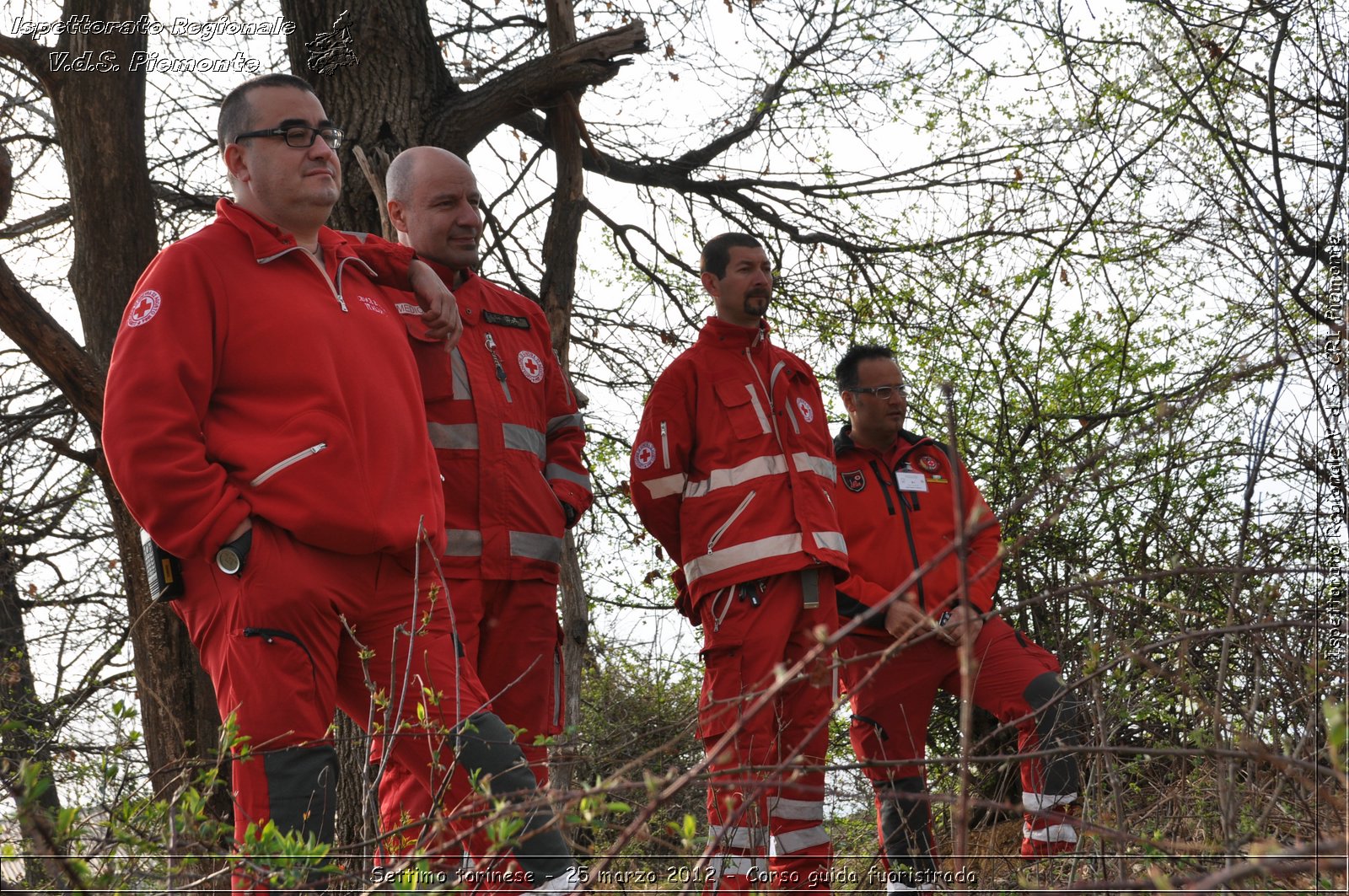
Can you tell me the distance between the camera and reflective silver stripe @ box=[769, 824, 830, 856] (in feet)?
14.4

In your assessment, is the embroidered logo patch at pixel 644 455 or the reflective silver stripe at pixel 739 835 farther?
the embroidered logo patch at pixel 644 455

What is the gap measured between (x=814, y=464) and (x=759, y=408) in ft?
0.99

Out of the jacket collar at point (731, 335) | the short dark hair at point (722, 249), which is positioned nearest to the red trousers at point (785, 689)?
the jacket collar at point (731, 335)

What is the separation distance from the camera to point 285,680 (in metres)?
2.81

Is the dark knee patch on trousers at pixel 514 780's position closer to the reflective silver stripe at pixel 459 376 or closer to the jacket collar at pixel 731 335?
the reflective silver stripe at pixel 459 376

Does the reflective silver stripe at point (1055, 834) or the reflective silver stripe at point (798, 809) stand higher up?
the reflective silver stripe at point (798, 809)

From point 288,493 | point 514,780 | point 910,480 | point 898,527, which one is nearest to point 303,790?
point 514,780

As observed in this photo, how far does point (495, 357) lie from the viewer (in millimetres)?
4098

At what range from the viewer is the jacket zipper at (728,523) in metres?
4.62

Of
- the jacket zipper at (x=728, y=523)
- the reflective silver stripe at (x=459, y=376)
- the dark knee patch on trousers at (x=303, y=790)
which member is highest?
the reflective silver stripe at (x=459, y=376)

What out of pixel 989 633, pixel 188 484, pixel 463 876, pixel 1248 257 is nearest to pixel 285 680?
pixel 188 484

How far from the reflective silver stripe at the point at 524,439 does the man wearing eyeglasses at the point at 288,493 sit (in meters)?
0.64

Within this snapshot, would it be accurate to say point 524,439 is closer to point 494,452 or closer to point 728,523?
point 494,452

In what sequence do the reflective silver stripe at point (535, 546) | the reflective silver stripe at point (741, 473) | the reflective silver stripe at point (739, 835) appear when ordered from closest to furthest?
the reflective silver stripe at point (739, 835)
the reflective silver stripe at point (535, 546)
the reflective silver stripe at point (741, 473)
